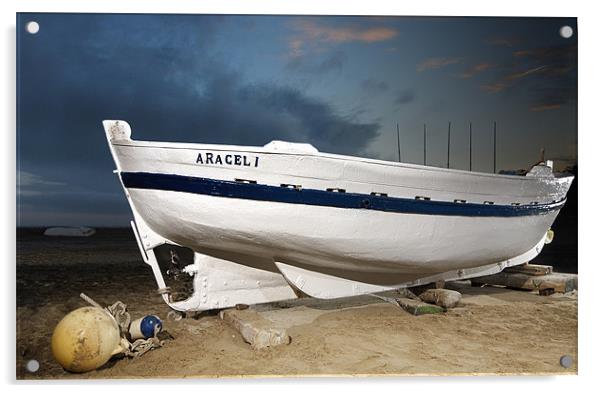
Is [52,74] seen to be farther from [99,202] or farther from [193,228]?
[193,228]

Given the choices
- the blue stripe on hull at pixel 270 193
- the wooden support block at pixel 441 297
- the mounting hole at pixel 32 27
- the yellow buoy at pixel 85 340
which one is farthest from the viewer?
the wooden support block at pixel 441 297

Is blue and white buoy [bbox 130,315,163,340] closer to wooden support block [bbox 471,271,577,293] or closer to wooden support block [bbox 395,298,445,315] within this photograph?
wooden support block [bbox 395,298,445,315]

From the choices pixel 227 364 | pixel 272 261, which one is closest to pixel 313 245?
pixel 272 261

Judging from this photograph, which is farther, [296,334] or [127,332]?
[296,334]

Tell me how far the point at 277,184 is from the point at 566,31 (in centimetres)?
258

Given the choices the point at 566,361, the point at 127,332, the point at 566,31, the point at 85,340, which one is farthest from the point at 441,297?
the point at 85,340

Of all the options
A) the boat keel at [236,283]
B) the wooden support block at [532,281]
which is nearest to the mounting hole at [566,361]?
the wooden support block at [532,281]

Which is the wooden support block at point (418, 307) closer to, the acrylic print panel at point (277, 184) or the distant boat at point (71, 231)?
the acrylic print panel at point (277, 184)

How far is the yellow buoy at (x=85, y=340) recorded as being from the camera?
11.1 ft

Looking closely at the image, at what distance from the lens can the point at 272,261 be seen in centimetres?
400

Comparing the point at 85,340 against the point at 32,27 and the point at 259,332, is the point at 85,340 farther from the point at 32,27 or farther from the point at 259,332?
the point at 32,27

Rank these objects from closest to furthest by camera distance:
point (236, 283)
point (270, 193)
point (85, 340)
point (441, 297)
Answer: point (85, 340), point (270, 193), point (236, 283), point (441, 297)

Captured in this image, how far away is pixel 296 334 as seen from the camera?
380 centimetres

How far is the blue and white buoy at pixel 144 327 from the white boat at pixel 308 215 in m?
0.27
